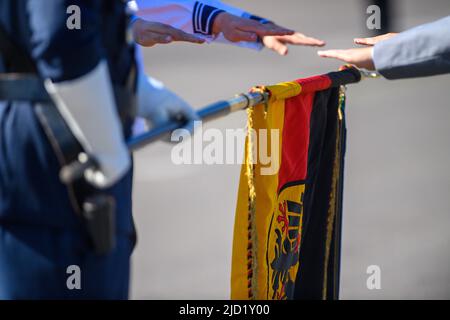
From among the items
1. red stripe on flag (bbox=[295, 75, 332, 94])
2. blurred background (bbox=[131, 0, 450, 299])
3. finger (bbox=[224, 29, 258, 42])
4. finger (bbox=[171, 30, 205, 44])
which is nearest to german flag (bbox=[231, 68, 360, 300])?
red stripe on flag (bbox=[295, 75, 332, 94])

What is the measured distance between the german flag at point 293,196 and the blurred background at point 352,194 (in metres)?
1.49

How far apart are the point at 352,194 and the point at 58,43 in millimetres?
4677

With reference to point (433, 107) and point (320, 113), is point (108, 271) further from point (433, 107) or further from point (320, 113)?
point (433, 107)

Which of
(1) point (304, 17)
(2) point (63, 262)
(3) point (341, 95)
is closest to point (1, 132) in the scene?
(2) point (63, 262)

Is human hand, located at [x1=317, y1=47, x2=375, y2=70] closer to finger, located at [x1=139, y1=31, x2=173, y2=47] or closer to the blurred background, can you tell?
finger, located at [x1=139, y1=31, x2=173, y2=47]

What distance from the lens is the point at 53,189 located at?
8.57 ft

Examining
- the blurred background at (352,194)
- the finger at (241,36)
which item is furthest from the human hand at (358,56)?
the blurred background at (352,194)

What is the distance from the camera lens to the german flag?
343 centimetres

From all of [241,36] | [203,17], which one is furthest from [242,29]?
[203,17]

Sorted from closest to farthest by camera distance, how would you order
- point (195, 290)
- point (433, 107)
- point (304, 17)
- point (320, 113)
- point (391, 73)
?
point (391, 73) < point (320, 113) < point (195, 290) < point (433, 107) < point (304, 17)

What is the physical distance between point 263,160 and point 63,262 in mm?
994

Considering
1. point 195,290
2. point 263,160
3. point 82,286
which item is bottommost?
point 195,290

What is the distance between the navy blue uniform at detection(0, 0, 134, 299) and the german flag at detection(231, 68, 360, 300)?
0.79 metres

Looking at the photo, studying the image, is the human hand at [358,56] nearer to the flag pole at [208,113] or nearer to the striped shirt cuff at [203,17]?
the flag pole at [208,113]
